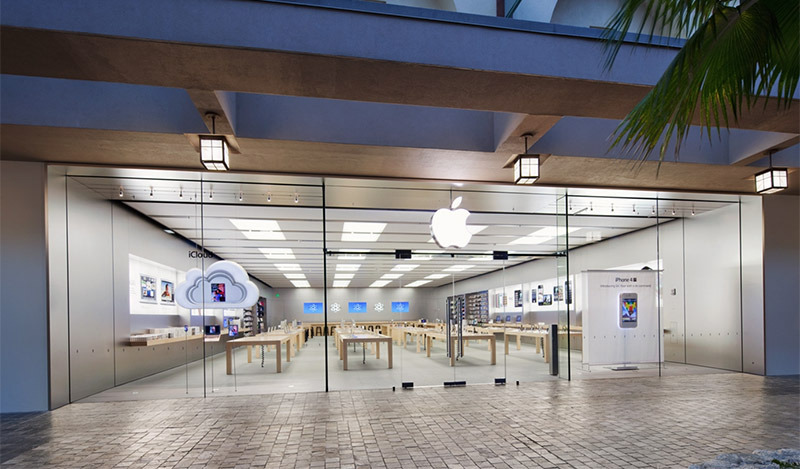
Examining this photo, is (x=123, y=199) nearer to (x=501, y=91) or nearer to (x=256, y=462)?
(x=256, y=462)

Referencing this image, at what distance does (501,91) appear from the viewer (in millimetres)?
4406

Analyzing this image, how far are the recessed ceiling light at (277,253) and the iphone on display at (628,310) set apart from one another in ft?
24.1

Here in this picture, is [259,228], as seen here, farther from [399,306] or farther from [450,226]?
[450,226]

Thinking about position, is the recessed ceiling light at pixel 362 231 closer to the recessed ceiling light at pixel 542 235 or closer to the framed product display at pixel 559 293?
the recessed ceiling light at pixel 542 235

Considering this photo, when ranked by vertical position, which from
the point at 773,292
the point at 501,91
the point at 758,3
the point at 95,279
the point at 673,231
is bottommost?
the point at 773,292

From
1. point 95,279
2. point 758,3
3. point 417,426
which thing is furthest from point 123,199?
point 758,3

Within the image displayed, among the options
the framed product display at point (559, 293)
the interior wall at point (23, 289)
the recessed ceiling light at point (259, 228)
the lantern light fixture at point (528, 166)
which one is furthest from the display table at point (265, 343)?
the framed product display at point (559, 293)

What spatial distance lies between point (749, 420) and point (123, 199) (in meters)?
9.73

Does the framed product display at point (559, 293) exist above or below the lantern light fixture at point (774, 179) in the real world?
below

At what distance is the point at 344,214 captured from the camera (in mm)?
8578

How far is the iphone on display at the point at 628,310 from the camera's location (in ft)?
34.1

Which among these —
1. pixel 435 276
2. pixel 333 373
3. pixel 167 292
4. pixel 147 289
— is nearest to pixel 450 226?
pixel 435 276

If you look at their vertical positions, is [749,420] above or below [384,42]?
below

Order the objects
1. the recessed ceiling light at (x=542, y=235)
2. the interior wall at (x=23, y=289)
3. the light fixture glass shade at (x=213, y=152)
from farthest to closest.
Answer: the recessed ceiling light at (x=542, y=235)
the interior wall at (x=23, y=289)
the light fixture glass shade at (x=213, y=152)
